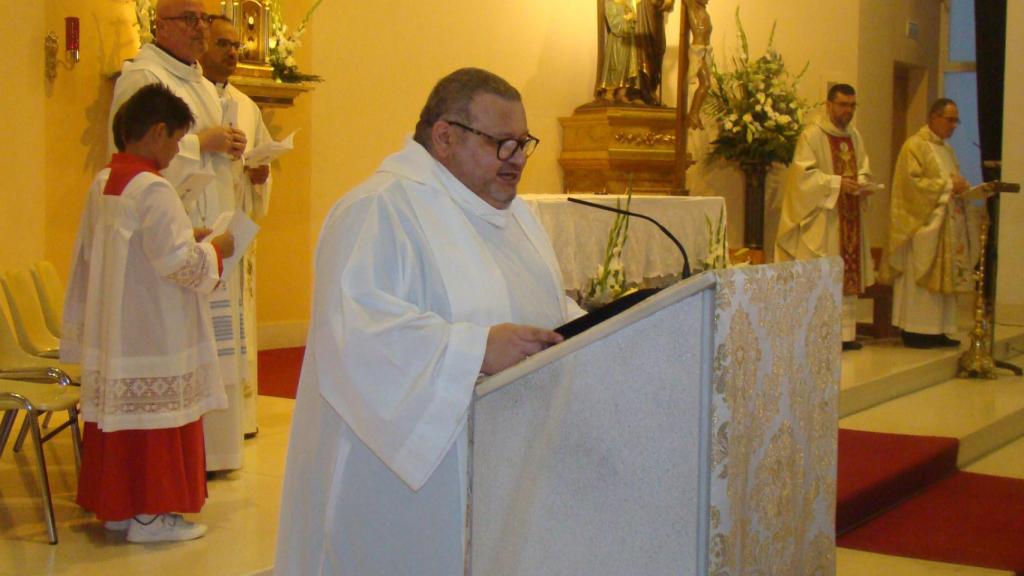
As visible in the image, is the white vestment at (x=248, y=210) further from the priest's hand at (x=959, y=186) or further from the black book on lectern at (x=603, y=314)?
the priest's hand at (x=959, y=186)

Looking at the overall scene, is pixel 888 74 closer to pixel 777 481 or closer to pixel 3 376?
pixel 3 376

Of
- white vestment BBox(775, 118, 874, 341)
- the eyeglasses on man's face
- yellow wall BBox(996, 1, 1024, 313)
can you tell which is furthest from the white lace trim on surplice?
yellow wall BBox(996, 1, 1024, 313)

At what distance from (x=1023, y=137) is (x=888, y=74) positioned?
10.3ft

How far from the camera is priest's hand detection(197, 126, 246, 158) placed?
491 cm

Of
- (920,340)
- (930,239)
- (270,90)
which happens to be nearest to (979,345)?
(920,340)

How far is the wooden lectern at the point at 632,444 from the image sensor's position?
7.09 ft

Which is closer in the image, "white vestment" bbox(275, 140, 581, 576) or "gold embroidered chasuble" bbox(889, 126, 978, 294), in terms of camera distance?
"white vestment" bbox(275, 140, 581, 576)

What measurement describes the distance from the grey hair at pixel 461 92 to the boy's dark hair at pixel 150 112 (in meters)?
1.73

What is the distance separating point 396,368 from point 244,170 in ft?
11.2

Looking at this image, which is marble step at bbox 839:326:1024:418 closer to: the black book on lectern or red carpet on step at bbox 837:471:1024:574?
red carpet on step at bbox 837:471:1024:574

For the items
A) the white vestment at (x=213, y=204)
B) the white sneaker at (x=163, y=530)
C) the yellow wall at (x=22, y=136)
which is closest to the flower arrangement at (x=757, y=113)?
the yellow wall at (x=22, y=136)

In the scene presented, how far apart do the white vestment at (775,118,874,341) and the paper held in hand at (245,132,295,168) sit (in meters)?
5.00

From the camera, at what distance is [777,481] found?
246 cm

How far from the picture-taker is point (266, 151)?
515 centimetres
